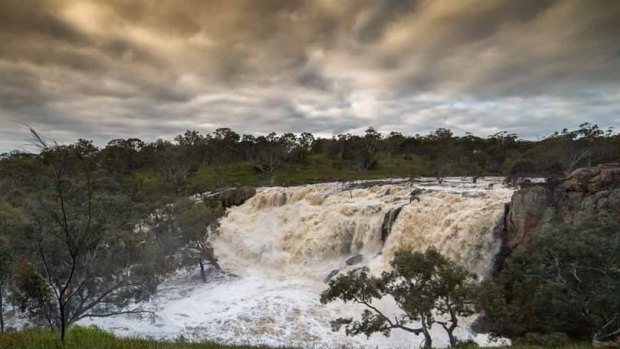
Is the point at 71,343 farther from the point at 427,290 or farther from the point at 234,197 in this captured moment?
the point at 234,197

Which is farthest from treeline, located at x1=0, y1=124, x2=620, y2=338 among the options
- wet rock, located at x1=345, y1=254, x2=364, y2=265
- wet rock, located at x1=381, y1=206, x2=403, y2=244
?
wet rock, located at x1=381, y1=206, x2=403, y2=244

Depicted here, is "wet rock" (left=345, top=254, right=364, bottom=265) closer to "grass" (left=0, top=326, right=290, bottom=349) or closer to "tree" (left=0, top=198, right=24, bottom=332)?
"tree" (left=0, top=198, right=24, bottom=332)

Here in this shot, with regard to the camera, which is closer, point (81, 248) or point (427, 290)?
point (427, 290)

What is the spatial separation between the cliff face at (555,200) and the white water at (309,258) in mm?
1079

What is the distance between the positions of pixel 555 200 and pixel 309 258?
1585 centimetres

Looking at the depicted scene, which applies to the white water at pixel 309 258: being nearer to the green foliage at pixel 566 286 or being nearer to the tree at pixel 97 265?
the tree at pixel 97 265

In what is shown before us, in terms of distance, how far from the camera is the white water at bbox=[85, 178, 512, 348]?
1889 cm

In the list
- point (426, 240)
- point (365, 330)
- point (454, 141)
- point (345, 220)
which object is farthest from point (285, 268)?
point (454, 141)

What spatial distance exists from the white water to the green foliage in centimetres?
312

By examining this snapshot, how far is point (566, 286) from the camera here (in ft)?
42.1

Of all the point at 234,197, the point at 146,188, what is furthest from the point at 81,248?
the point at 146,188

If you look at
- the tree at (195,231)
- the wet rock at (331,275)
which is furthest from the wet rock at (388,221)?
the tree at (195,231)

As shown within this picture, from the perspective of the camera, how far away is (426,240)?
1008 inches

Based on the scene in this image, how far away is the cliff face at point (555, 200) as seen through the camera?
68.3ft
